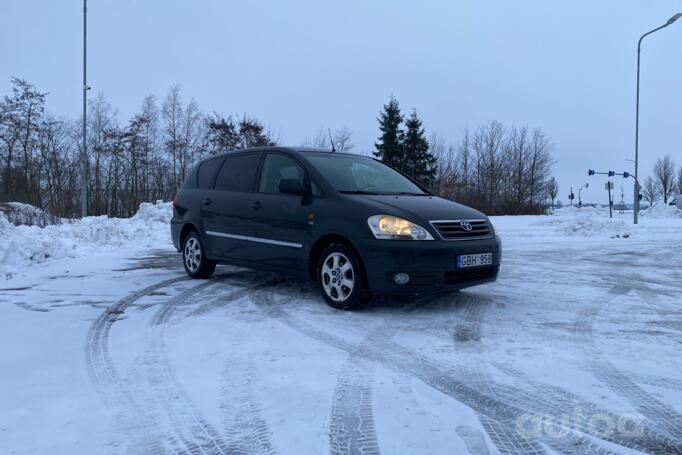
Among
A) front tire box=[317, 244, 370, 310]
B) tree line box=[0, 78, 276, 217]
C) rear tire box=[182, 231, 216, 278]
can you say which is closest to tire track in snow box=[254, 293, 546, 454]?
front tire box=[317, 244, 370, 310]

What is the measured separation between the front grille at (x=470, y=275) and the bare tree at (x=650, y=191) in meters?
82.6

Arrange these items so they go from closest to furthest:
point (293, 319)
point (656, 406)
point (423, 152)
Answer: point (656, 406) → point (293, 319) → point (423, 152)

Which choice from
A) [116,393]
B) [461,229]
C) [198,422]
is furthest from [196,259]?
[198,422]

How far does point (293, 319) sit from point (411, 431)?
2.39 m

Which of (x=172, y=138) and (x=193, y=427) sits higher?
(x=172, y=138)

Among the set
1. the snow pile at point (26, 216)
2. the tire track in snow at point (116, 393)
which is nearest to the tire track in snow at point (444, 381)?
the tire track in snow at point (116, 393)

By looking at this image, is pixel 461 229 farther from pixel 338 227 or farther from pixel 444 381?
pixel 444 381

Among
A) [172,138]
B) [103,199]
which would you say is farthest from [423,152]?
[103,199]

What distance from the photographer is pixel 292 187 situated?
5371 mm

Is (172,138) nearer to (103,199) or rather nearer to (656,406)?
(103,199)

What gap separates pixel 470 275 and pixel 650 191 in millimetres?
86022

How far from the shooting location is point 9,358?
3688mm

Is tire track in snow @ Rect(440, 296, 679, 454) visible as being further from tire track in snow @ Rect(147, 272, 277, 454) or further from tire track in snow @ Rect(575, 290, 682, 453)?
tire track in snow @ Rect(147, 272, 277, 454)

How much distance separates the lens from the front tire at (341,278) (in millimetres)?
4945
